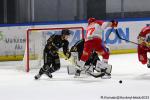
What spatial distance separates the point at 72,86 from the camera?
19.4 feet

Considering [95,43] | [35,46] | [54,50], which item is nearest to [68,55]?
[54,50]

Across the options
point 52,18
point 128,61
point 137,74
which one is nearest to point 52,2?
point 52,18

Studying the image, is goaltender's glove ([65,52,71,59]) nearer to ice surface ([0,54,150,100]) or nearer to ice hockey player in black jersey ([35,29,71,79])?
ice hockey player in black jersey ([35,29,71,79])

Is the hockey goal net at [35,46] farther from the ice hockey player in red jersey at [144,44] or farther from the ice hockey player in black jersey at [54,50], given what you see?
the ice hockey player in red jersey at [144,44]

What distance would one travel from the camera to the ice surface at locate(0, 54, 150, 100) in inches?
209

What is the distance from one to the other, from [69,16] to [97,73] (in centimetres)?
371

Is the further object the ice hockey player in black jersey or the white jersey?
the ice hockey player in black jersey

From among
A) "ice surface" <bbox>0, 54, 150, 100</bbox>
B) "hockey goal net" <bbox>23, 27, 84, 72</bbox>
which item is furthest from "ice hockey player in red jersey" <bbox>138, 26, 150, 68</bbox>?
"hockey goal net" <bbox>23, 27, 84, 72</bbox>

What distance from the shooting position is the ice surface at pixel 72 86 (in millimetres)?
5310

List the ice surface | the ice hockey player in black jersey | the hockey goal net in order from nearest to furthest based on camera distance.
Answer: the ice surface < the ice hockey player in black jersey < the hockey goal net

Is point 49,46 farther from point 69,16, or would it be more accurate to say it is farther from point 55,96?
point 69,16

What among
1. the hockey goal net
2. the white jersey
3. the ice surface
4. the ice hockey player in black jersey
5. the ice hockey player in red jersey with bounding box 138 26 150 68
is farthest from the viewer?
the hockey goal net

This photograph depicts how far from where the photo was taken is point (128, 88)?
5.60m

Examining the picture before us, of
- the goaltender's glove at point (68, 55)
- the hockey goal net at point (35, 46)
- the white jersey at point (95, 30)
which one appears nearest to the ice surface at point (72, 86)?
the hockey goal net at point (35, 46)
